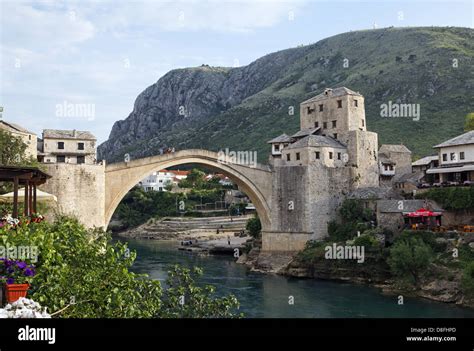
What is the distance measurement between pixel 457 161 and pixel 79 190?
2910 centimetres

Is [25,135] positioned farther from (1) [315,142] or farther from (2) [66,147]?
(1) [315,142]

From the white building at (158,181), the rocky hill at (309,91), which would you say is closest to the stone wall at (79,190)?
the rocky hill at (309,91)

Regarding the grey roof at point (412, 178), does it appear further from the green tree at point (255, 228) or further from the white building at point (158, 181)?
the white building at point (158, 181)

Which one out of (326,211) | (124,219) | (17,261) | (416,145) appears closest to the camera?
(17,261)

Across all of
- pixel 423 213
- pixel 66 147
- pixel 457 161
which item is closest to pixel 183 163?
pixel 66 147

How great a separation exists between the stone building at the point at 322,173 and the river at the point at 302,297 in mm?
5327

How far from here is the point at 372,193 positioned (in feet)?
136

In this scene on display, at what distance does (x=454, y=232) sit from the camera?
34.8 meters

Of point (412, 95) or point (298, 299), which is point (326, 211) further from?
point (412, 95)

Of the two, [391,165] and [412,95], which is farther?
[412,95]

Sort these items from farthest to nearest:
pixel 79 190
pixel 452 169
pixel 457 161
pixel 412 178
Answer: pixel 412 178, pixel 457 161, pixel 452 169, pixel 79 190

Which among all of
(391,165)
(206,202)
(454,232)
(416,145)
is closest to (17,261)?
(454,232)
